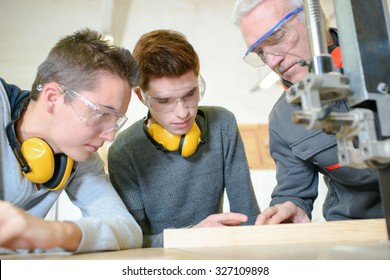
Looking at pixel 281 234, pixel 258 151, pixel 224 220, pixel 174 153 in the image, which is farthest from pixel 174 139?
pixel 258 151

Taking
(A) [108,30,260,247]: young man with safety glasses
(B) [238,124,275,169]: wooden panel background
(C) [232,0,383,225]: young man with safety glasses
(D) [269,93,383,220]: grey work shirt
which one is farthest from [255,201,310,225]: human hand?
(B) [238,124,275,169]: wooden panel background

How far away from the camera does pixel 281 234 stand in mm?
1148

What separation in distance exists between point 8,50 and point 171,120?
13.8 feet

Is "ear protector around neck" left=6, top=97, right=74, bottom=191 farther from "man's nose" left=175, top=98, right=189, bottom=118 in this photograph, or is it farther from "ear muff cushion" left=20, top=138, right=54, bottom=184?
"man's nose" left=175, top=98, right=189, bottom=118

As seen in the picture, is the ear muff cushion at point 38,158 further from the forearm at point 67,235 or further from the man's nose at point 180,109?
the man's nose at point 180,109

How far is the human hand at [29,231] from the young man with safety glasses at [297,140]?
2.61 feet

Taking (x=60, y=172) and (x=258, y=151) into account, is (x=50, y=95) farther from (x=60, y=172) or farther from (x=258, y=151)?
(x=258, y=151)

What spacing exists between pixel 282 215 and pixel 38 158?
2.89 ft

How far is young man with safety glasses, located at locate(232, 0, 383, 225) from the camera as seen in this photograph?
1.54 meters

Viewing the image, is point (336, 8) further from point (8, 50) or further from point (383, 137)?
point (8, 50)

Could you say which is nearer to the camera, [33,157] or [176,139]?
[33,157]

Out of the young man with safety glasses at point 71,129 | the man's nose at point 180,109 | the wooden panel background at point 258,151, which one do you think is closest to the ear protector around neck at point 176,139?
the man's nose at point 180,109

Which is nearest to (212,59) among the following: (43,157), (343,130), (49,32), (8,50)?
(49,32)

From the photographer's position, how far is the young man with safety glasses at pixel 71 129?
1.23 m
